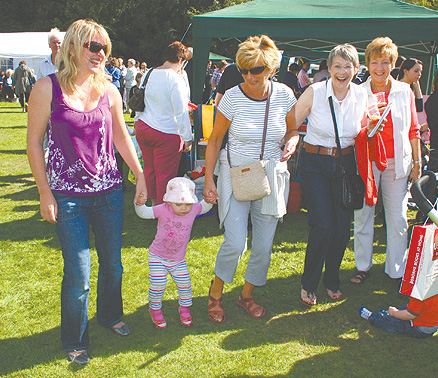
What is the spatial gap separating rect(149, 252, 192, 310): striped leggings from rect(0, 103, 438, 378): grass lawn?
238mm

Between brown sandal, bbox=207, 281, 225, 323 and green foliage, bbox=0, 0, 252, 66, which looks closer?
brown sandal, bbox=207, 281, 225, 323

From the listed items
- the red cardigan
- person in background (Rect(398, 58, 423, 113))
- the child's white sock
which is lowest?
the child's white sock

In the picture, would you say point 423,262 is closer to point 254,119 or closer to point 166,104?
point 254,119

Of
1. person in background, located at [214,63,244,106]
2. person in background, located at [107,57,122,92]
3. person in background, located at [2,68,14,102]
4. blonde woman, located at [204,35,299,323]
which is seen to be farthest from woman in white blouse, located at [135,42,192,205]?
person in background, located at [2,68,14,102]

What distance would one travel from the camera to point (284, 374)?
3123mm

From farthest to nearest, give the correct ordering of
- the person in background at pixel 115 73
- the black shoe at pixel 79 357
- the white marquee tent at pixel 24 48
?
1. the white marquee tent at pixel 24 48
2. the person in background at pixel 115 73
3. the black shoe at pixel 79 357

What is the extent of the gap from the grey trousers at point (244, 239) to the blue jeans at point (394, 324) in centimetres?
94

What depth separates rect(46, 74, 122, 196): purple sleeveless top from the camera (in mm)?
2709

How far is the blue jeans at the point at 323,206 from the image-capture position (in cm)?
372

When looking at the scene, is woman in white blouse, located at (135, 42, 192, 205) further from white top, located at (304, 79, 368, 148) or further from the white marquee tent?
the white marquee tent

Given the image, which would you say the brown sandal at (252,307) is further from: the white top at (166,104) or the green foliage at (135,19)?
the green foliage at (135,19)

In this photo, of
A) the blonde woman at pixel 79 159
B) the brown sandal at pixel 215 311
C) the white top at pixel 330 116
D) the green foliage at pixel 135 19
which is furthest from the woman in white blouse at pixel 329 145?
the green foliage at pixel 135 19

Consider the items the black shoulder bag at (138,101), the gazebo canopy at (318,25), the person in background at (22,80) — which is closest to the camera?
the black shoulder bag at (138,101)

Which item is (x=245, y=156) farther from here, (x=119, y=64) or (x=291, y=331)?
(x=119, y=64)
